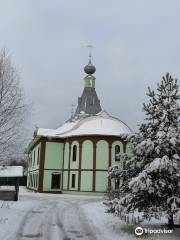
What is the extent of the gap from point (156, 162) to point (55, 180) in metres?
32.4

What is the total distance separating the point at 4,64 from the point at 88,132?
919 inches

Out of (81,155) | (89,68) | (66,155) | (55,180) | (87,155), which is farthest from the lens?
(89,68)

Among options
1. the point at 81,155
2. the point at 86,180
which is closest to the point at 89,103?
the point at 81,155

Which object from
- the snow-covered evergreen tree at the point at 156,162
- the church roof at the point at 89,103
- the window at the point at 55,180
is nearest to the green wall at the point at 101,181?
the window at the point at 55,180

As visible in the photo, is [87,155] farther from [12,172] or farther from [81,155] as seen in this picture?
[12,172]

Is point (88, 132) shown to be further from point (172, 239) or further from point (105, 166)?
point (172, 239)

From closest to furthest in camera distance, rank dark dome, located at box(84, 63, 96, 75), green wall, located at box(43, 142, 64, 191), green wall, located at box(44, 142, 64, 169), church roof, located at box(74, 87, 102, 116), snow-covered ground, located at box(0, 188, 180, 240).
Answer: snow-covered ground, located at box(0, 188, 180, 240) → green wall, located at box(43, 142, 64, 191) → green wall, located at box(44, 142, 64, 169) → church roof, located at box(74, 87, 102, 116) → dark dome, located at box(84, 63, 96, 75)

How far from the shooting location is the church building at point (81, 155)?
4138cm

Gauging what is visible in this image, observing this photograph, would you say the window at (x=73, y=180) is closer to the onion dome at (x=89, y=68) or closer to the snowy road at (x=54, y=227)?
the snowy road at (x=54, y=227)

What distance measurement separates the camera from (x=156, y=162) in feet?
45.8

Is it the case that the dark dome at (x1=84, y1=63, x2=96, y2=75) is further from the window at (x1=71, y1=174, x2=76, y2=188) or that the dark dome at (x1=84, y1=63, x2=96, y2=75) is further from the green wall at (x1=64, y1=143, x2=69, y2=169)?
the window at (x1=71, y1=174, x2=76, y2=188)

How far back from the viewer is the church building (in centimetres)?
4138

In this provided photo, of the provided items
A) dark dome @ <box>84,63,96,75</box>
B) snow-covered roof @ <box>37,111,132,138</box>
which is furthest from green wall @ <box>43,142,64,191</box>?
dark dome @ <box>84,63,96,75</box>

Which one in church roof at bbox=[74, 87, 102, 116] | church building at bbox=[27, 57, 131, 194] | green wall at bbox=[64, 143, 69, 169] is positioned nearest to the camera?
church building at bbox=[27, 57, 131, 194]
